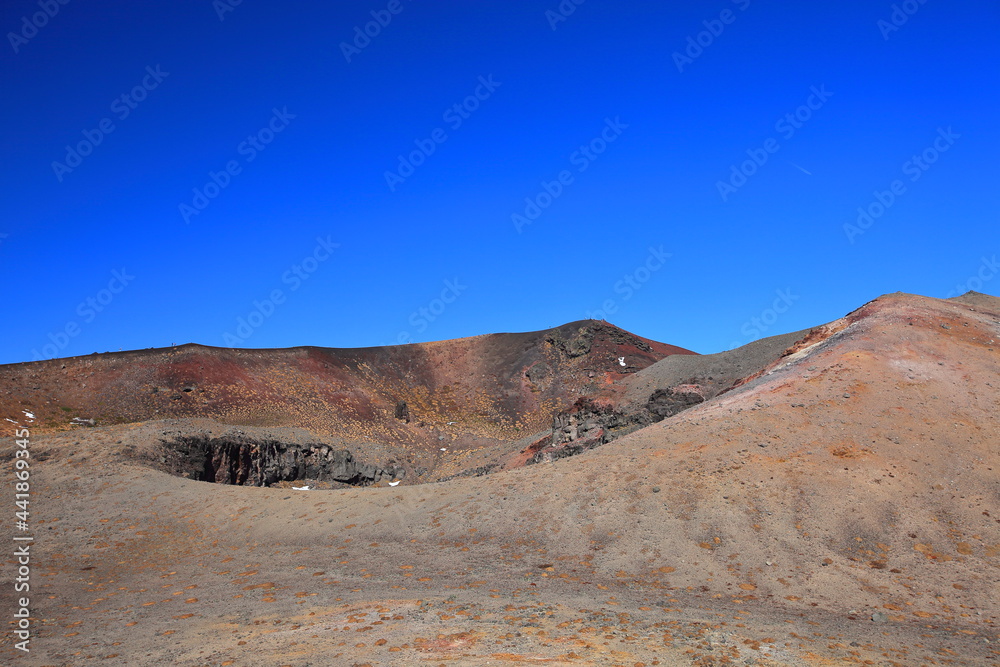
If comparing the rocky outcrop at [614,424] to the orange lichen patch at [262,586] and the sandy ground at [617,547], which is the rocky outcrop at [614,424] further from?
the orange lichen patch at [262,586]

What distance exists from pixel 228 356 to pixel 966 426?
47.6 meters

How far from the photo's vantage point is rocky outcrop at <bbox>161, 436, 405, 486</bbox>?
24031 millimetres

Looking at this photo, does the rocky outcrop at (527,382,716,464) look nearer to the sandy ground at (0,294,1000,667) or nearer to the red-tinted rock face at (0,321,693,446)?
the sandy ground at (0,294,1000,667)

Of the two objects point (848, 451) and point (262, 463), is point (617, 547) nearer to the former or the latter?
point (848, 451)

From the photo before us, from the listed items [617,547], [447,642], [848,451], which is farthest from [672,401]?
[447,642]

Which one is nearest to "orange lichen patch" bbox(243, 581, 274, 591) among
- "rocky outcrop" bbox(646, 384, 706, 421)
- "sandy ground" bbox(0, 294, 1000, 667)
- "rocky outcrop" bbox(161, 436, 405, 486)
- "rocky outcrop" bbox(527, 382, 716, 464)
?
"sandy ground" bbox(0, 294, 1000, 667)

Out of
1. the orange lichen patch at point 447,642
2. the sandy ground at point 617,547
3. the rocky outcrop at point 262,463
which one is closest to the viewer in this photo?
the orange lichen patch at point 447,642

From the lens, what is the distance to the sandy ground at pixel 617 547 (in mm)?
8742

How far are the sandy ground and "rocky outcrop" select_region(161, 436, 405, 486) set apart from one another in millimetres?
3490

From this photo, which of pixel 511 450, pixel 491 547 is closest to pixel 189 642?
pixel 491 547

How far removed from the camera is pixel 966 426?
15.4 meters

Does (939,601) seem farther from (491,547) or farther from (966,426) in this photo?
(491,547)

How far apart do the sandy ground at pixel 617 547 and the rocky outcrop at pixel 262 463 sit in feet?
11.5

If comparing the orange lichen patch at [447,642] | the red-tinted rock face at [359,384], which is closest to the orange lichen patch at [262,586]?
the orange lichen patch at [447,642]
